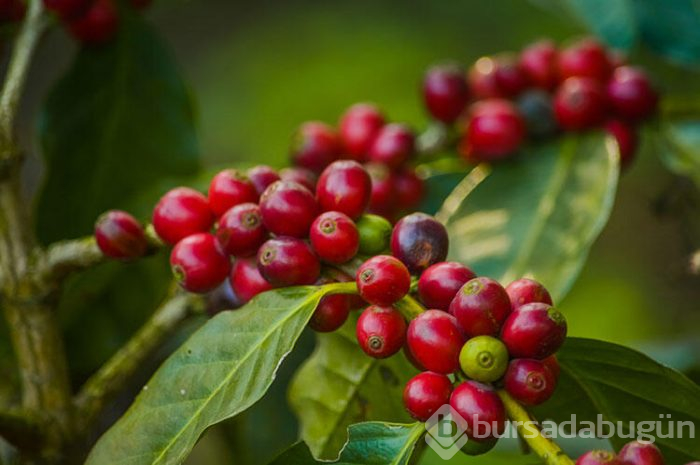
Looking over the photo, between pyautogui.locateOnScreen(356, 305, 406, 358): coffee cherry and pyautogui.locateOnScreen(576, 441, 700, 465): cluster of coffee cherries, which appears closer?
pyautogui.locateOnScreen(576, 441, 700, 465): cluster of coffee cherries

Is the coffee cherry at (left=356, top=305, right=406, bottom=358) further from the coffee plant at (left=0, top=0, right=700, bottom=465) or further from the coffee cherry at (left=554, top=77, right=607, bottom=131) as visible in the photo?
the coffee cherry at (left=554, top=77, right=607, bottom=131)

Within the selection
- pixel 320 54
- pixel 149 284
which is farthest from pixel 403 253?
pixel 320 54

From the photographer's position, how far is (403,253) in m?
0.88

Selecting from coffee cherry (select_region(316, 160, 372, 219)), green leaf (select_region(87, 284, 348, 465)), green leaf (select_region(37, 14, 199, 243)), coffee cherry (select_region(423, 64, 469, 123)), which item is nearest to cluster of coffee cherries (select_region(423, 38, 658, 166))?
coffee cherry (select_region(423, 64, 469, 123))

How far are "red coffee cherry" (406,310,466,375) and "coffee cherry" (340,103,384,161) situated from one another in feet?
2.06

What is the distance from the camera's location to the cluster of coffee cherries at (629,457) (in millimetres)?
716

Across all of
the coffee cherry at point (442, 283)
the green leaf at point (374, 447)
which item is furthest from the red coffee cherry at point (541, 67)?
the green leaf at point (374, 447)

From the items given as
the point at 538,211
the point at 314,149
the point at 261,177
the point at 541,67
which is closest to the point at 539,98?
the point at 541,67

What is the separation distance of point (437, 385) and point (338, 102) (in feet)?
6.62

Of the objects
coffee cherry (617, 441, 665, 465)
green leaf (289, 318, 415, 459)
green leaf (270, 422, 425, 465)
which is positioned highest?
green leaf (270, 422, 425, 465)

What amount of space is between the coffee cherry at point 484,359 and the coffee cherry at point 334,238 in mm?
146

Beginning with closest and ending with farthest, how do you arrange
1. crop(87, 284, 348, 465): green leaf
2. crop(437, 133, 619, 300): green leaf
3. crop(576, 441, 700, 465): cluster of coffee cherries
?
crop(576, 441, 700, 465): cluster of coffee cherries
crop(87, 284, 348, 465): green leaf
crop(437, 133, 619, 300): green leaf

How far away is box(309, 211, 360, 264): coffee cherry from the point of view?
34.3 inches

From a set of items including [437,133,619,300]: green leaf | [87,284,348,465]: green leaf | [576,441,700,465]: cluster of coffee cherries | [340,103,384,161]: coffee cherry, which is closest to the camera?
[576,441,700,465]: cluster of coffee cherries
